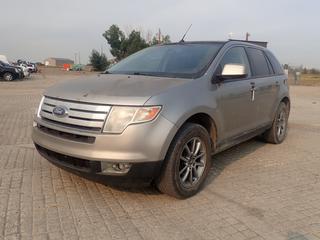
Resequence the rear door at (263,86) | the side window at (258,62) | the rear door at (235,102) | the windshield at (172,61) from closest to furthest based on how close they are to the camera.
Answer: the windshield at (172,61) → the rear door at (235,102) → the rear door at (263,86) → the side window at (258,62)

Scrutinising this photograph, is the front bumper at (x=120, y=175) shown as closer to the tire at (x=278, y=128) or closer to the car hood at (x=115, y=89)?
the car hood at (x=115, y=89)

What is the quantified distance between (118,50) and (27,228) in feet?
180

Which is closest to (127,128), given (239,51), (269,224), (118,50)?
(269,224)

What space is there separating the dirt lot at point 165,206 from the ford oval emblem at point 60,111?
2.93 ft

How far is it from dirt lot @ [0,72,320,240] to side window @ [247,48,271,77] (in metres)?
1.41

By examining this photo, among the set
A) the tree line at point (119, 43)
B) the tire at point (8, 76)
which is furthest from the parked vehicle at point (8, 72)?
the tree line at point (119, 43)

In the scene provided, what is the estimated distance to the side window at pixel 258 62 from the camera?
559 centimetres

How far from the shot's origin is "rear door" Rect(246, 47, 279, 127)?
5.48 metres

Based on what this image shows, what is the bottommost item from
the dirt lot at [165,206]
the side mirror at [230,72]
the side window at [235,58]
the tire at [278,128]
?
the dirt lot at [165,206]

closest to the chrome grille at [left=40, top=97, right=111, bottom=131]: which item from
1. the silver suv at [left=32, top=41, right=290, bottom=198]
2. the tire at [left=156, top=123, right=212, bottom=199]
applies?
the silver suv at [left=32, top=41, right=290, bottom=198]

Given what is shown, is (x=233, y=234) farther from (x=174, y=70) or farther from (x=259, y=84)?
(x=259, y=84)

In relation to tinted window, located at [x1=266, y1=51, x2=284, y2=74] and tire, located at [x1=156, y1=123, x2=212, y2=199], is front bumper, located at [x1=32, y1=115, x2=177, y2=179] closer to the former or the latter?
tire, located at [x1=156, y1=123, x2=212, y2=199]

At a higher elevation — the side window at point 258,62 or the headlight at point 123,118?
the side window at point 258,62

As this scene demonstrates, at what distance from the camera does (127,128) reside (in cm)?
335
